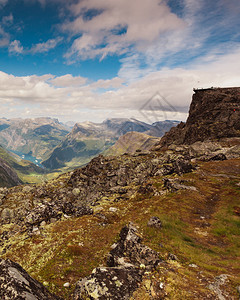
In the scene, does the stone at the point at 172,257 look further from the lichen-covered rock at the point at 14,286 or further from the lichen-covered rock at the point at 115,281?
the lichen-covered rock at the point at 14,286

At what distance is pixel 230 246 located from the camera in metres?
23.8

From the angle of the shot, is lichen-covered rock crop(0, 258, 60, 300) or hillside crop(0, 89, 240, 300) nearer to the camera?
lichen-covered rock crop(0, 258, 60, 300)

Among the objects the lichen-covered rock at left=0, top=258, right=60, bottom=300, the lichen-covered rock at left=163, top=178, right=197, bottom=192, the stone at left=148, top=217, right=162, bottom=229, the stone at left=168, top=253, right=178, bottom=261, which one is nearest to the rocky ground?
the stone at left=148, top=217, right=162, bottom=229

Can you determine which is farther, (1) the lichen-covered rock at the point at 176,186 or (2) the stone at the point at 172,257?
(1) the lichen-covered rock at the point at 176,186

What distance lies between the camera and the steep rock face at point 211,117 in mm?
114894

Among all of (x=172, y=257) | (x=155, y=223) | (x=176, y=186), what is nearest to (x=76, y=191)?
(x=176, y=186)

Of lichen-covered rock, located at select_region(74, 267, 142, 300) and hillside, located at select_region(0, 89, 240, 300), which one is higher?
lichen-covered rock, located at select_region(74, 267, 142, 300)

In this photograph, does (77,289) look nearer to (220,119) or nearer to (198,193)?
(198,193)

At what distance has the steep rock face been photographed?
11489cm

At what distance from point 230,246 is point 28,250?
32.7 metres

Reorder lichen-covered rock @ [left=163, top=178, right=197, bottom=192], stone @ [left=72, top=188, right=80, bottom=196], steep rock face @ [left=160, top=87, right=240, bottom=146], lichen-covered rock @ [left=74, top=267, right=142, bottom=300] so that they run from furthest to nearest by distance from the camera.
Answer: steep rock face @ [left=160, top=87, right=240, bottom=146] → stone @ [left=72, top=188, right=80, bottom=196] → lichen-covered rock @ [left=163, top=178, right=197, bottom=192] → lichen-covered rock @ [left=74, top=267, right=142, bottom=300]

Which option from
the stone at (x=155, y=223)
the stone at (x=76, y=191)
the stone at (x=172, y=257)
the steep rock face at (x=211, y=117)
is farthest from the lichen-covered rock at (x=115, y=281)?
the steep rock face at (x=211, y=117)

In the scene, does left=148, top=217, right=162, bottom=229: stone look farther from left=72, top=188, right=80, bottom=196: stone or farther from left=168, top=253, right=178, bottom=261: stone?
left=72, top=188, right=80, bottom=196: stone

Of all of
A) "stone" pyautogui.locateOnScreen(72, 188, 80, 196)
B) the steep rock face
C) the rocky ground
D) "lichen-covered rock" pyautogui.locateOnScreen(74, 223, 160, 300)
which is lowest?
"stone" pyautogui.locateOnScreen(72, 188, 80, 196)
